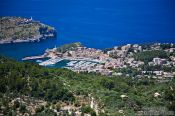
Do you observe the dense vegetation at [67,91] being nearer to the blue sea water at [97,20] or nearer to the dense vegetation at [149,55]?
the dense vegetation at [149,55]

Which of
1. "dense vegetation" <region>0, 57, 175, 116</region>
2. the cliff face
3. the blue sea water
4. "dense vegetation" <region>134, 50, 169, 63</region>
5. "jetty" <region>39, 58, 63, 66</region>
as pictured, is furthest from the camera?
the cliff face

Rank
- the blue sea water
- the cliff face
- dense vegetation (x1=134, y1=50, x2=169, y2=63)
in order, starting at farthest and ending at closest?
the cliff face → the blue sea water → dense vegetation (x1=134, y1=50, x2=169, y2=63)

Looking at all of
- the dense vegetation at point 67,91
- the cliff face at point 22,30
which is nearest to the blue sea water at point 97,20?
the cliff face at point 22,30

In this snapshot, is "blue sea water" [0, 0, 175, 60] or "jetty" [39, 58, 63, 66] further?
"blue sea water" [0, 0, 175, 60]

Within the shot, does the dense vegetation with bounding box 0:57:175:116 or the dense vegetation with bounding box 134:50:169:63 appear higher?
the dense vegetation with bounding box 134:50:169:63

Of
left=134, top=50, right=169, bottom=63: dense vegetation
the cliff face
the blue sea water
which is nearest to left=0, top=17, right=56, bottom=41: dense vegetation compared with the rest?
the cliff face

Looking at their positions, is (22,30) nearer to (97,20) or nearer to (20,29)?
(20,29)

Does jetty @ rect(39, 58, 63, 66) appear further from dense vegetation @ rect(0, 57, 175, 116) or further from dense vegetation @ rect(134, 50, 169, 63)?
dense vegetation @ rect(0, 57, 175, 116)
